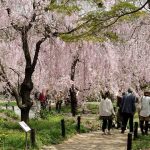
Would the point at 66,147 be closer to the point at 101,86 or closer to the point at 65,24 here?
the point at 65,24

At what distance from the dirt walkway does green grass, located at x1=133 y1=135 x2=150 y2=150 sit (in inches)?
16.9

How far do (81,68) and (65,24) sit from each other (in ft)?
13.5

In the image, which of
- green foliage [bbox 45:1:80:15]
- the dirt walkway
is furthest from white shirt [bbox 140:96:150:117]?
green foliage [bbox 45:1:80:15]

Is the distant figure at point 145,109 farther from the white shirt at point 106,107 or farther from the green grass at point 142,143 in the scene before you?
the white shirt at point 106,107

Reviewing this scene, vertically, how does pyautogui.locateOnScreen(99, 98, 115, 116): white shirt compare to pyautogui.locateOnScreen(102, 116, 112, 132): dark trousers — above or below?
above

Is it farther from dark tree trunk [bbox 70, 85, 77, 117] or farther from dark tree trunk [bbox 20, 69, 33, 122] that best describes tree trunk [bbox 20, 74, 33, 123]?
dark tree trunk [bbox 70, 85, 77, 117]

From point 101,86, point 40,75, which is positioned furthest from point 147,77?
point 40,75

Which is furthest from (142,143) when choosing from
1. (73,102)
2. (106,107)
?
(73,102)

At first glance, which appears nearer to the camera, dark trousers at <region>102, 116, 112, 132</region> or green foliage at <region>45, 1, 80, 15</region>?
green foliage at <region>45, 1, 80, 15</region>

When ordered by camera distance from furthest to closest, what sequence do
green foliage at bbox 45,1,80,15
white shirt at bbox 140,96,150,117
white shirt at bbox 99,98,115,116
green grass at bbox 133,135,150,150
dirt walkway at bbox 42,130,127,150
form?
white shirt at bbox 99,98,115,116, green foliage at bbox 45,1,80,15, white shirt at bbox 140,96,150,117, dirt walkway at bbox 42,130,127,150, green grass at bbox 133,135,150,150

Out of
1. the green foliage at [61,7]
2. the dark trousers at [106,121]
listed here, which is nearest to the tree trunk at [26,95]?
the green foliage at [61,7]

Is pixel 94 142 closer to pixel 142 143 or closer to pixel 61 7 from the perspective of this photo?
pixel 142 143

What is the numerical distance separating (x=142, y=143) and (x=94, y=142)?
188cm

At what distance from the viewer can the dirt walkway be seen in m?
13.6
